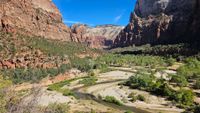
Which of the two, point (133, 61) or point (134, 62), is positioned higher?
point (133, 61)

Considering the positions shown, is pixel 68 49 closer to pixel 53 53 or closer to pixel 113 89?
pixel 53 53

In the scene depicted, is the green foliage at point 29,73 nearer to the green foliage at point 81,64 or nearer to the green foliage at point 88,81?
the green foliage at point 81,64

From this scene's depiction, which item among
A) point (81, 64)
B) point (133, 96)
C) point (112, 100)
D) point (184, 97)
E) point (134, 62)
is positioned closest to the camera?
point (184, 97)

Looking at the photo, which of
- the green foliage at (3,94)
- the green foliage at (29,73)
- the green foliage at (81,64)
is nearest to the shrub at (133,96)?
the green foliage at (29,73)

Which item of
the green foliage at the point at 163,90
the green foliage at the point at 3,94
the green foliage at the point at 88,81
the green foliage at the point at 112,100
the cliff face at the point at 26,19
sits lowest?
the green foliage at the point at 112,100

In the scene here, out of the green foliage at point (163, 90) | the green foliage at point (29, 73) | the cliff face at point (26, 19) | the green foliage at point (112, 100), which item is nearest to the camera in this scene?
the green foliage at point (163, 90)

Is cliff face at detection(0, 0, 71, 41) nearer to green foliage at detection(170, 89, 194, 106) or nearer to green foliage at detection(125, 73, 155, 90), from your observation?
green foliage at detection(125, 73, 155, 90)

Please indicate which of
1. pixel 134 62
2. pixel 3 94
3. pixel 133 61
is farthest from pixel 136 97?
pixel 133 61

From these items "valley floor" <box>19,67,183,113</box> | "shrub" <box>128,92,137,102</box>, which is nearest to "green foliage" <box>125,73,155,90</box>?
"valley floor" <box>19,67,183,113</box>

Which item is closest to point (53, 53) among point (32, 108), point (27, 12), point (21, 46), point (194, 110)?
point (21, 46)

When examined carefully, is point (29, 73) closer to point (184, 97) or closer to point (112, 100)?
point (112, 100)

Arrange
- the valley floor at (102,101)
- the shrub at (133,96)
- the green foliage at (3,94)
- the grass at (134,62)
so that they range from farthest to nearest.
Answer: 1. the grass at (134,62)
2. the shrub at (133,96)
3. the valley floor at (102,101)
4. the green foliage at (3,94)

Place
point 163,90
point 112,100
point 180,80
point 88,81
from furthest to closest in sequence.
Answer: point 88,81 → point 180,80 → point 163,90 → point 112,100

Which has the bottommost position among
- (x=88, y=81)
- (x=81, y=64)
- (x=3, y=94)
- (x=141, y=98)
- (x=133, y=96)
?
(x=141, y=98)
